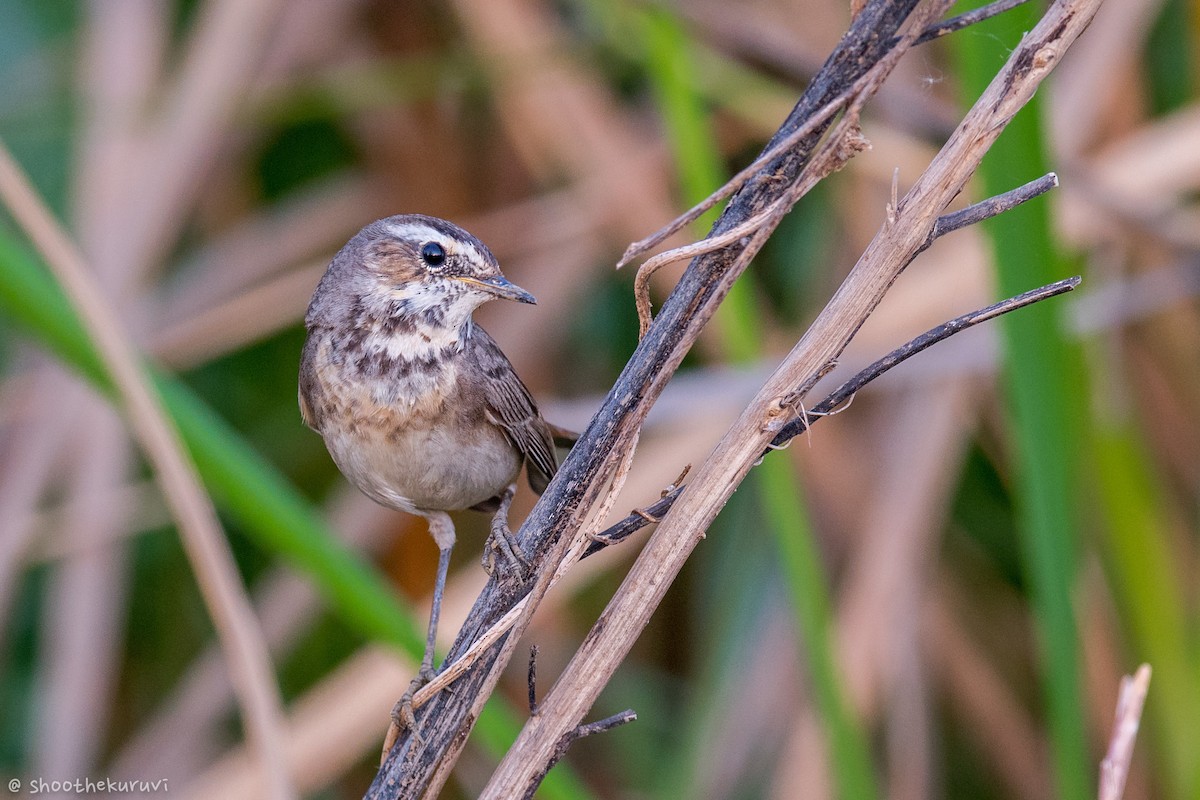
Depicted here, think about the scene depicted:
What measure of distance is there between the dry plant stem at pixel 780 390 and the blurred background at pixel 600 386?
1.17m

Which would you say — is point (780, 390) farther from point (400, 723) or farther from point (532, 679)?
point (400, 723)

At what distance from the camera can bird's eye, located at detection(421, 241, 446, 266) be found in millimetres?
1742

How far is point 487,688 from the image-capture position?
1.35 m

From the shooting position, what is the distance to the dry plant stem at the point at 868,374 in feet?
3.82

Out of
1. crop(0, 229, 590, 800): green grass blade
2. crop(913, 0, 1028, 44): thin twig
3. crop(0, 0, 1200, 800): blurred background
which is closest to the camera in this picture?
crop(913, 0, 1028, 44): thin twig

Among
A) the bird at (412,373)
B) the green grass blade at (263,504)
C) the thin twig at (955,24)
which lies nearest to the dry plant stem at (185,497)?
the green grass blade at (263,504)

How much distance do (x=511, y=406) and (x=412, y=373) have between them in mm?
172

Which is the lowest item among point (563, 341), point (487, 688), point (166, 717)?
point (487, 688)

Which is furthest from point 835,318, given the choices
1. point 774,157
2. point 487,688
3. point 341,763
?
point 341,763

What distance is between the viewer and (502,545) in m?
1.39

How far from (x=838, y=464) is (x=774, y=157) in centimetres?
239

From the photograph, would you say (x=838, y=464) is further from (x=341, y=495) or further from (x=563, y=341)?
(x=341, y=495)

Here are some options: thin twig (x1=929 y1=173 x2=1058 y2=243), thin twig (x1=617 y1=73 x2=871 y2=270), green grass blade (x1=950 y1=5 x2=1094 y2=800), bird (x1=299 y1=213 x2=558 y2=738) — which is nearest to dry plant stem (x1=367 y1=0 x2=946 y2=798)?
thin twig (x1=617 y1=73 x2=871 y2=270)

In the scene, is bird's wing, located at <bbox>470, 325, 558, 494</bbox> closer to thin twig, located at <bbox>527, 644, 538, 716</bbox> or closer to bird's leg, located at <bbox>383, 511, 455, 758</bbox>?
bird's leg, located at <bbox>383, 511, 455, 758</bbox>
